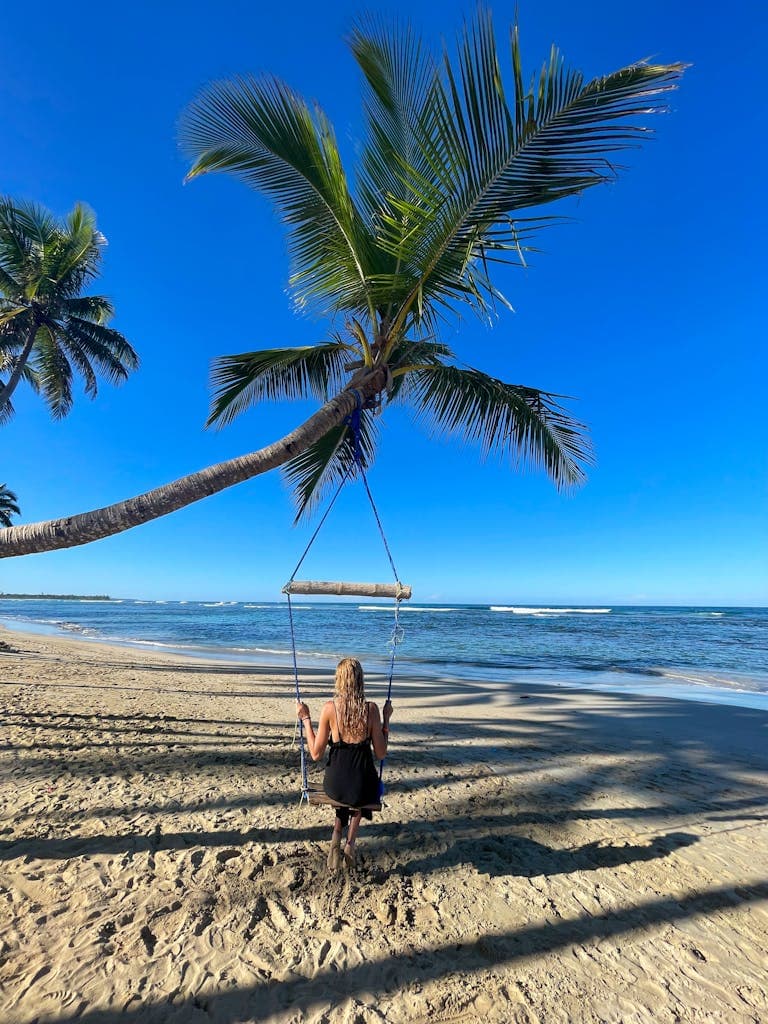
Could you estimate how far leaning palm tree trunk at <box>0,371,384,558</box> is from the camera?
3.42 m

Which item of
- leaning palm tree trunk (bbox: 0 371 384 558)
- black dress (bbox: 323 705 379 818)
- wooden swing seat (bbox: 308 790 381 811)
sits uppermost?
leaning palm tree trunk (bbox: 0 371 384 558)

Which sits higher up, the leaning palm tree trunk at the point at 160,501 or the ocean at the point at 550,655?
the leaning palm tree trunk at the point at 160,501

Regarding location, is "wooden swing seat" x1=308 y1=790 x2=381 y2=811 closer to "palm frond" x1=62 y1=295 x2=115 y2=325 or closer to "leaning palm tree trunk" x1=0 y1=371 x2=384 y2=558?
"leaning palm tree trunk" x1=0 y1=371 x2=384 y2=558

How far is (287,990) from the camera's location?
2336mm

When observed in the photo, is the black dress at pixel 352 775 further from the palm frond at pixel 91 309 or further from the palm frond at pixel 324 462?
the palm frond at pixel 91 309

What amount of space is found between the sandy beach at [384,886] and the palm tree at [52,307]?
9.37 metres

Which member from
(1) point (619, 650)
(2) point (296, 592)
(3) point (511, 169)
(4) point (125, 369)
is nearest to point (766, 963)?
(2) point (296, 592)

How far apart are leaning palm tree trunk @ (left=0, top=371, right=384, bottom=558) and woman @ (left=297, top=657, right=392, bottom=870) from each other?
5.60ft

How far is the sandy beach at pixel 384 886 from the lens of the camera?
7.71 feet

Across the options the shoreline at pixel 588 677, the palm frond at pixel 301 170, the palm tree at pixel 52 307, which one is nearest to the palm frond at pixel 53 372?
the palm tree at pixel 52 307

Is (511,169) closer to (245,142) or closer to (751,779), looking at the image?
(245,142)

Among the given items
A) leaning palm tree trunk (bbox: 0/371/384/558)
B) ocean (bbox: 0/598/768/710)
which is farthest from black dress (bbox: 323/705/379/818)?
ocean (bbox: 0/598/768/710)

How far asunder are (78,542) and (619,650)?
79.0ft

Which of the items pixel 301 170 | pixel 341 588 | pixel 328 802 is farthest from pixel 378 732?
pixel 301 170
